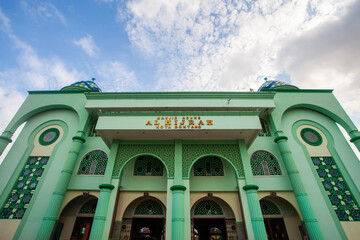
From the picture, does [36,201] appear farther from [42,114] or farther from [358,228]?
[358,228]

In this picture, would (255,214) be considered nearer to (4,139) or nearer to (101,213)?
(101,213)

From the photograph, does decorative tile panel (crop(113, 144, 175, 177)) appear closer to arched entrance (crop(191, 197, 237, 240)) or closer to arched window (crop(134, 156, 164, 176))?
arched window (crop(134, 156, 164, 176))

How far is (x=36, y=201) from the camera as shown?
24.4ft

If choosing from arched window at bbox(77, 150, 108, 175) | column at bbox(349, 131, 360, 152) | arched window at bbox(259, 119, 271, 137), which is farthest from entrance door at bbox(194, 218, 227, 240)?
column at bbox(349, 131, 360, 152)

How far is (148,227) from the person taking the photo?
8578 millimetres

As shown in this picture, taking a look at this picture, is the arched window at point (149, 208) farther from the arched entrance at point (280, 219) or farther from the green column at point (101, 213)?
the arched entrance at point (280, 219)

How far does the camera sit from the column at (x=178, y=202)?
18.9 ft

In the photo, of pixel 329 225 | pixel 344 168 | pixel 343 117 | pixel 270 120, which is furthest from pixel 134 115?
pixel 343 117

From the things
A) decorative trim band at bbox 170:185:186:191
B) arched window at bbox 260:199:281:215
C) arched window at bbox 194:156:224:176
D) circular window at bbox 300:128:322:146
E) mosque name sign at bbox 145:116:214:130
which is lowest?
arched window at bbox 260:199:281:215

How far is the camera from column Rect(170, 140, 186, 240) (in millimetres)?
5766

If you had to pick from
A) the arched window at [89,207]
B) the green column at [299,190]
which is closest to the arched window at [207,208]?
the green column at [299,190]

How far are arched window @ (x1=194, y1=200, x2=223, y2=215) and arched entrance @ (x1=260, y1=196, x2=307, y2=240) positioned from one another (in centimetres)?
210

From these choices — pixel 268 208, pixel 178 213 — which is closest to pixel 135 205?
pixel 178 213

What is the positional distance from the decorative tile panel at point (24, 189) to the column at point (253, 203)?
29.6ft
